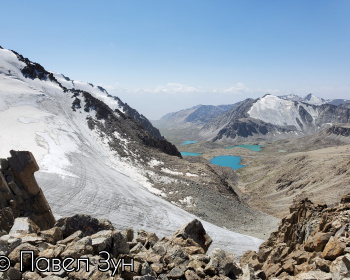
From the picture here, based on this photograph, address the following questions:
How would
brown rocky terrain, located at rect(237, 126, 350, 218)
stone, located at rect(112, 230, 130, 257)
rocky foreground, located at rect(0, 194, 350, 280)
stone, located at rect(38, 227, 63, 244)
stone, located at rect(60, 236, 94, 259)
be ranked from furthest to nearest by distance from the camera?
1. brown rocky terrain, located at rect(237, 126, 350, 218)
2. stone, located at rect(38, 227, 63, 244)
3. stone, located at rect(112, 230, 130, 257)
4. stone, located at rect(60, 236, 94, 259)
5. rocky foreground, located at rect(0, 194, 350, 280)

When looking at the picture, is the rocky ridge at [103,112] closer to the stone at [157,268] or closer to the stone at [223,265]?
the stone at [223,265]

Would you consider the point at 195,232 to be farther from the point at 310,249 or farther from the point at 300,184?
the point at 300,184

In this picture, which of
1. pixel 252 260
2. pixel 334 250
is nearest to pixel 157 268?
pixel 334 250

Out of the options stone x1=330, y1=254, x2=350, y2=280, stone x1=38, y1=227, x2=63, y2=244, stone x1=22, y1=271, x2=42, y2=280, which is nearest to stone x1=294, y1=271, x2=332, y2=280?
stone x1=330, y1=254, x2=350, y2=280

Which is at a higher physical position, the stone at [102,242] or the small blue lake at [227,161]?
the stone at [102,242]

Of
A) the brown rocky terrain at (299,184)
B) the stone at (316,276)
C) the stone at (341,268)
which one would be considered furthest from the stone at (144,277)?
the brown rocky terrain at (299,184)

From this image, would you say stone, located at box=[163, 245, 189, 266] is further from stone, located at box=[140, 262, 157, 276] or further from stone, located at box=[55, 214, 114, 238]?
stone, located at box=[55, 214, 114, 238]
